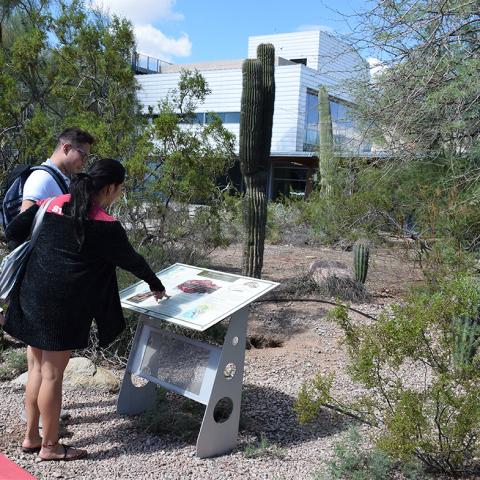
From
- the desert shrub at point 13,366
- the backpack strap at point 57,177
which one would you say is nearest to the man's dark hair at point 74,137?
the backpack strap at point 57,177

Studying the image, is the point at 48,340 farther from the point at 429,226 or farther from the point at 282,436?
the point at 429,226

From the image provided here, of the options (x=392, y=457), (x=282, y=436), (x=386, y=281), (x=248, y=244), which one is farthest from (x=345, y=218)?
(x=392, y=457)

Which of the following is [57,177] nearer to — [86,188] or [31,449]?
[86,188]

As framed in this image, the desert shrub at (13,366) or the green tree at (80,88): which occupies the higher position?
the green tree at (80,88)

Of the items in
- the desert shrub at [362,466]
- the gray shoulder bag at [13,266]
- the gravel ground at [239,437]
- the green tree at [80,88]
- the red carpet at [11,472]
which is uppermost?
the green tree at [80,88]

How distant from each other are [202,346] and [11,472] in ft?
4.03

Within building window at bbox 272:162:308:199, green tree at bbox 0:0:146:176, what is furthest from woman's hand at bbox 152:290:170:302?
building window at bbox 272:162:308:199

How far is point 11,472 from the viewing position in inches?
126

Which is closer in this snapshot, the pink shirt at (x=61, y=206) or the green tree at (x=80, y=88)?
the pink shirt at (x=61, y=206)

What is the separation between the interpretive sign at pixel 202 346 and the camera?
3.54m

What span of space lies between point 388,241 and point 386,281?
809mm

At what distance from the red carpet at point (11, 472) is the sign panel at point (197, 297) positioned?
1068 millimetres

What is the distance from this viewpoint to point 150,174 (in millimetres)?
7434

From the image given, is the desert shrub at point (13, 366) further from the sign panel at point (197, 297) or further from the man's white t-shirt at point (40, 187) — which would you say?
the man's white t-shirt at point (40, 187)
